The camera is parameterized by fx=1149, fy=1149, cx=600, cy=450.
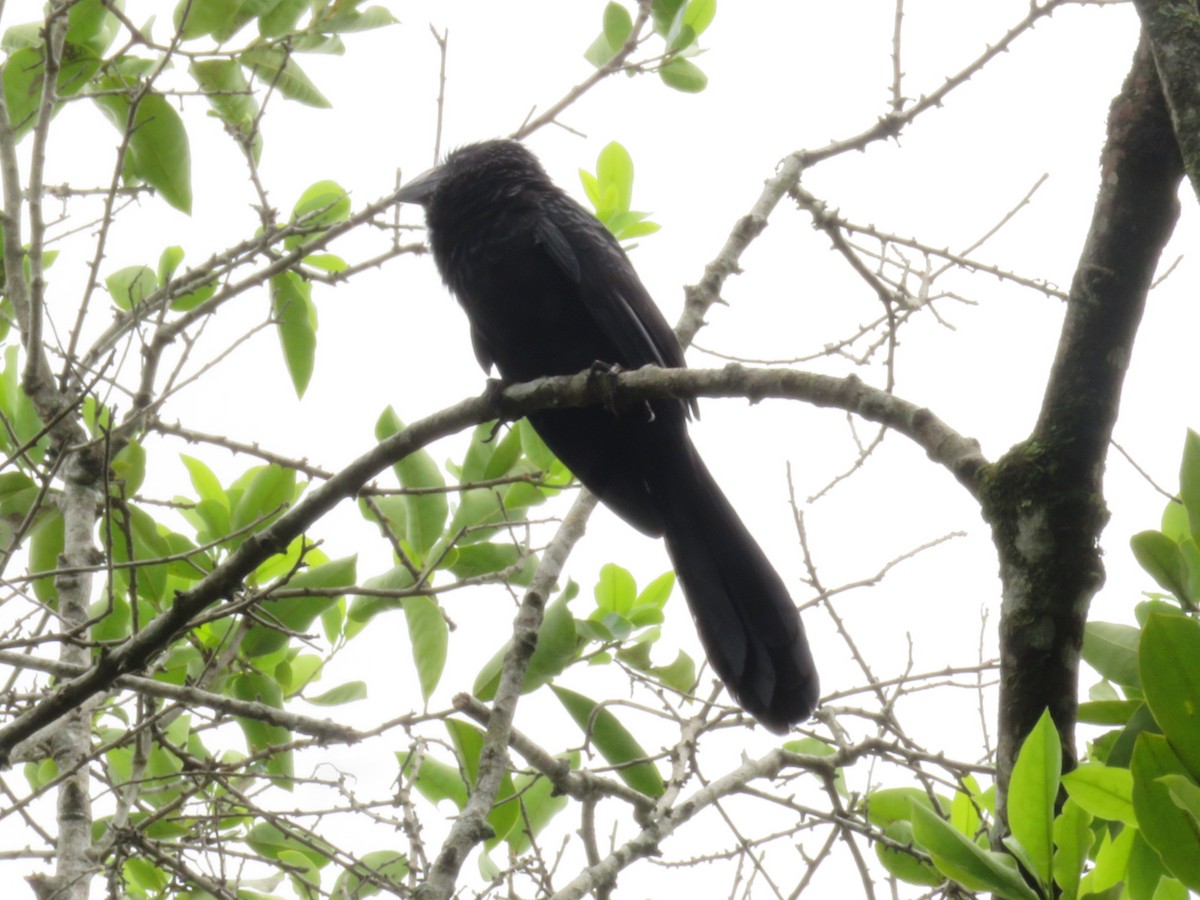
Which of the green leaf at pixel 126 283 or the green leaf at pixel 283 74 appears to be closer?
the green leaf at pixel 283 74

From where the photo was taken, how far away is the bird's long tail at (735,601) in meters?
3.36

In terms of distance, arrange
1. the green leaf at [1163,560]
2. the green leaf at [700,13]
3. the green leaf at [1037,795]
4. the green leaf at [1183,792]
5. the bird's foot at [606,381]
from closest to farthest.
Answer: the green leaf at [1183,792] → the green leaf at [1037,795] → the green leaf at [1163,560] → the bird's foot at [606,381] → the green leaf at [700,13]

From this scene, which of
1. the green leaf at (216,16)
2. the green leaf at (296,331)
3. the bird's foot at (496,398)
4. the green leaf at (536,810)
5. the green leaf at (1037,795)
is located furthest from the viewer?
the green leaf at (296,331)

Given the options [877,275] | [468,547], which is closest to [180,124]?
[468,547]

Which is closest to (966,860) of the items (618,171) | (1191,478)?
(1191,478)

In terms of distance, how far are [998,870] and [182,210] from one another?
2993 mm

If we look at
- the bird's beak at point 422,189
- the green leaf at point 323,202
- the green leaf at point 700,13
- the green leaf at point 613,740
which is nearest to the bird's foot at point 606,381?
the green leaf at point 613,740

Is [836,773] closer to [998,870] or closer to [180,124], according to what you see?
[998,870]

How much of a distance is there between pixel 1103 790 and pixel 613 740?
203 cm

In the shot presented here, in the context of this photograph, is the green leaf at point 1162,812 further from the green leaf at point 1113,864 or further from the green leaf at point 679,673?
the green leaf at point 679,673

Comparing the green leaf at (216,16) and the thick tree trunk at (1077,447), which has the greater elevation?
the green leaf at (216,16)

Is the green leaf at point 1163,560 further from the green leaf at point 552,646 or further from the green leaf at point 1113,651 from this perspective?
the green leaf at point 552,646

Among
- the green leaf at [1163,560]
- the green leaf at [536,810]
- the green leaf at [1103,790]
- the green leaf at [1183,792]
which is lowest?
the green leaf at [1183,792]

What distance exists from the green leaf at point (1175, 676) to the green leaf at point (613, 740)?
80.2 inches
